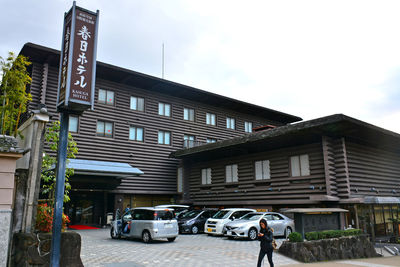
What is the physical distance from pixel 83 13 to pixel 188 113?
22.1 m

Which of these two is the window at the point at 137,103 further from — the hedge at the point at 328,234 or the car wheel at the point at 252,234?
the hedge at the point at 328,234

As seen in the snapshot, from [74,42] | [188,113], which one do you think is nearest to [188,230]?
[188,113]

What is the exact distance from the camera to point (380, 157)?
21.1 metres

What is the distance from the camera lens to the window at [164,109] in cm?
2777

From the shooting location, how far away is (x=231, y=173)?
2406 centimetres

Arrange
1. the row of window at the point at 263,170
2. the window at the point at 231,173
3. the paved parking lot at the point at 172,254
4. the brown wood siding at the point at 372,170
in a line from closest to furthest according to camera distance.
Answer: the paved parking lot at the point at 172,254 → the brown wood siding at the point at 372,170 → the row of window at the point at 263,170 → the window at the point at 231,173

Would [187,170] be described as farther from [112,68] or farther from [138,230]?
[138,230]

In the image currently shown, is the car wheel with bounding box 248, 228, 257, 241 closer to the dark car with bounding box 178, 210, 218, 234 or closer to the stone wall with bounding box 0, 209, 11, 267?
the dark car with bounding box 178, 210, 218, 234

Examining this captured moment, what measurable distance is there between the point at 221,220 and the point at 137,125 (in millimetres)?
11238

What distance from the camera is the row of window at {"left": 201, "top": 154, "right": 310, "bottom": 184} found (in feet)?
63.7

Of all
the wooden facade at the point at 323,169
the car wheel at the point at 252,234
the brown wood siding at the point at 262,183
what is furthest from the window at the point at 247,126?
the car wheel at the point at 252,234

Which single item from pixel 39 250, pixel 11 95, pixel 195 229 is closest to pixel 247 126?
pixel 195 229

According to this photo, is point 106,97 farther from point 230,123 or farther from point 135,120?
point 230,123

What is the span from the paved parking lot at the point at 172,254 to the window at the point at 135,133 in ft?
36.4
